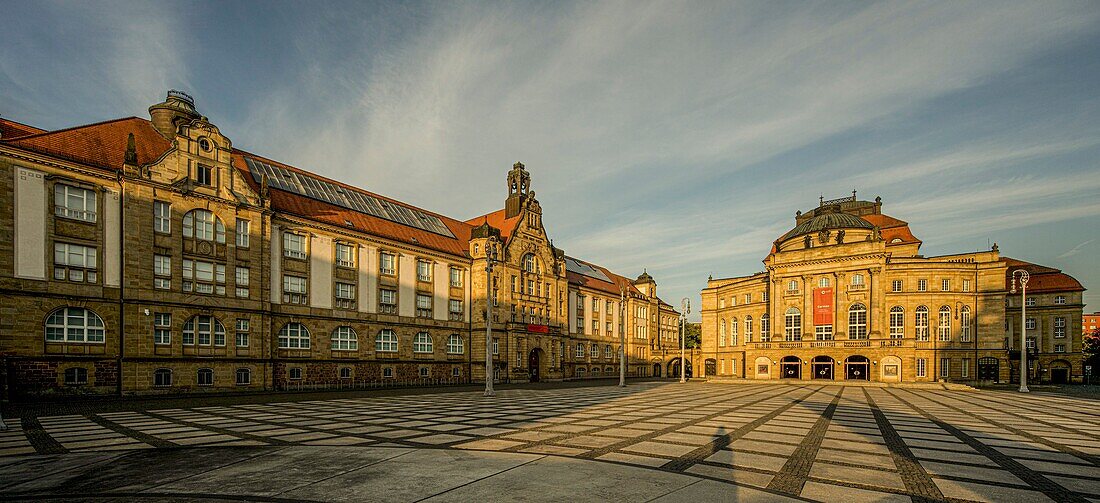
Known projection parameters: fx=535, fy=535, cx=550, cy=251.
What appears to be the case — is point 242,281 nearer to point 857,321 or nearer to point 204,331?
point 204,331

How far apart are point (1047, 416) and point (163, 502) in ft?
109

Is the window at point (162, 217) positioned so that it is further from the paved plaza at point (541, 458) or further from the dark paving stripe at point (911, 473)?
the dark paving stripe at point (911, 473)

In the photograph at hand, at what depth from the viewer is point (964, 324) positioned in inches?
2486

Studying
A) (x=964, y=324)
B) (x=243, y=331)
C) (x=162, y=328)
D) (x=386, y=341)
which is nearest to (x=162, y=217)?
(x=162, y=328)

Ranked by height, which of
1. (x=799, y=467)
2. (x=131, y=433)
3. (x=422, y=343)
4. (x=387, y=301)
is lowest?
(x=422, y=343)

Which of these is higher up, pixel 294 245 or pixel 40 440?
pixel 294 245

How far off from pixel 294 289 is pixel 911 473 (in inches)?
1645

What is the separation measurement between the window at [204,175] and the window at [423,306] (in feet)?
67.2

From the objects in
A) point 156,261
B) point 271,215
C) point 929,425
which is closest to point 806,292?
point 929,425

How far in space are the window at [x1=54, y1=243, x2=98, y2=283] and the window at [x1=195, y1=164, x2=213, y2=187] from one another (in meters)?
7.59

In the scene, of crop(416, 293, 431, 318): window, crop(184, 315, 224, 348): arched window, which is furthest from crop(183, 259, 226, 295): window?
crop(416, 293, 431, 318): window

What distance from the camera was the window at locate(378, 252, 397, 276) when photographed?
48.9 m

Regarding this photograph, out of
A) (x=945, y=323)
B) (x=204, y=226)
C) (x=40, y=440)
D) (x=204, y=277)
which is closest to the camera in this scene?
(x=40, y=440)

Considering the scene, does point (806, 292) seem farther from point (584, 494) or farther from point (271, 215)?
point (584, 494)
